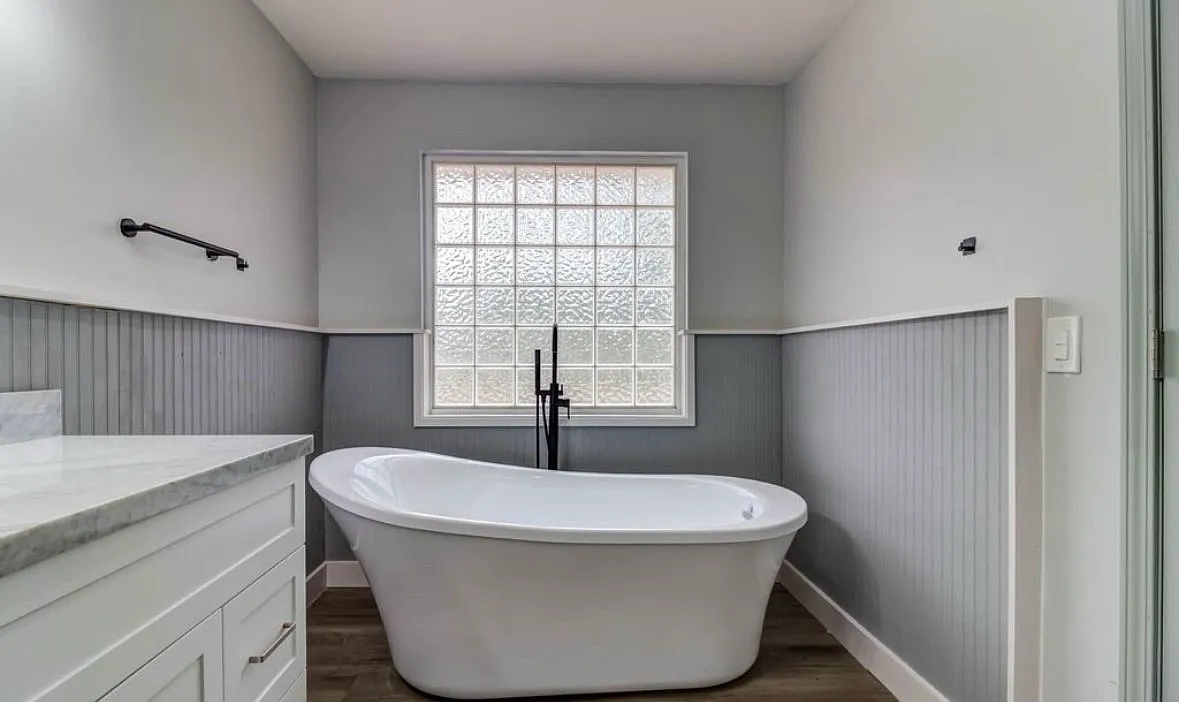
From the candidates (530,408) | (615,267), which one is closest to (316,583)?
(530,408)

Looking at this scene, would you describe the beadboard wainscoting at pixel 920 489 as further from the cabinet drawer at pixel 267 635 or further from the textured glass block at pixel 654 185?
the cabinet drawer at pixel 267 635

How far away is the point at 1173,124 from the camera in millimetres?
1108

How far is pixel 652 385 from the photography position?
116 inches

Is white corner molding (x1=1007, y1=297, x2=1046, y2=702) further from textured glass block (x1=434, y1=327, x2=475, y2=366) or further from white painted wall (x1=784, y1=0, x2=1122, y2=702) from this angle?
textured glass block (x1=434, y1=327, x2=475, y2=366)

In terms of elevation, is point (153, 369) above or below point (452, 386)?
above

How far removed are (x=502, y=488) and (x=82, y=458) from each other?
165cm

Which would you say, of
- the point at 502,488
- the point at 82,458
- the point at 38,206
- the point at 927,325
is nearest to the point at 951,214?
the point at 927,325

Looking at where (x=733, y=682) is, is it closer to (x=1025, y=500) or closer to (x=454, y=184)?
(x=1025, y=500)

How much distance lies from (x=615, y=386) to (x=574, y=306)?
17.9 inches

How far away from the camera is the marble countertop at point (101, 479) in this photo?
57 cm

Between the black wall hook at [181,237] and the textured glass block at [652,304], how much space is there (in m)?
1.72

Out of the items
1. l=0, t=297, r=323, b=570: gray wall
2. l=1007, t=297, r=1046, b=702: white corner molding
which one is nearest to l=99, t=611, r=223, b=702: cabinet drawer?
l=0, t=297, r=323, b=570: gray wall

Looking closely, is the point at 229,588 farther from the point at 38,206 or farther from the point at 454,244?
the point at 454,244

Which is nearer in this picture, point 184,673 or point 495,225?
point 184,673
